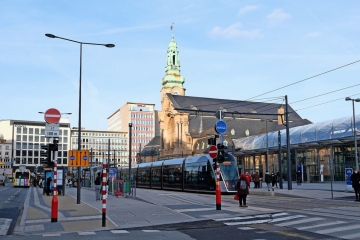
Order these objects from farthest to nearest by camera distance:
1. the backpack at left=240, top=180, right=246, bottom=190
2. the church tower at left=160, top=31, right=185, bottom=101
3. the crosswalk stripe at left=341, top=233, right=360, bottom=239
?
the church tower at left=160, top=31, right=185, bottom=101 < the backpack at left=240, top=180, right=246, bottom=190 < the crosswalk stripe at left=341, top=233, right=360, bottom=239

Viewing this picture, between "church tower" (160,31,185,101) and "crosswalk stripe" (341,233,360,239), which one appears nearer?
"crosswalk stripe" (341,233,360,239)

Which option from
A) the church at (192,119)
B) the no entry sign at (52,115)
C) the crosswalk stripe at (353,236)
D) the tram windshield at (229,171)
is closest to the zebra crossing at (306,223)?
the crosswalk stripe at (353,236)

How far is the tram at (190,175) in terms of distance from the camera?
3262 centimetres

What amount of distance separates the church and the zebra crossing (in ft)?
274

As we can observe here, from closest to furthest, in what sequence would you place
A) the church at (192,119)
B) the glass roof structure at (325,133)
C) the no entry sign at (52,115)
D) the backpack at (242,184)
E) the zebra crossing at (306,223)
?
the zebra crossing at (306,223) < the no entry sign at (52,115) < the backpack at (242,184) < the glass roof structure at (325,133) < the church at (192,119)

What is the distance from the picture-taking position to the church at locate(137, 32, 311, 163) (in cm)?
11025

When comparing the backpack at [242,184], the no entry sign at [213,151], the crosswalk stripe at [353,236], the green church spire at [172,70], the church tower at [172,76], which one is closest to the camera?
the crosswalk stripe at [353,236]

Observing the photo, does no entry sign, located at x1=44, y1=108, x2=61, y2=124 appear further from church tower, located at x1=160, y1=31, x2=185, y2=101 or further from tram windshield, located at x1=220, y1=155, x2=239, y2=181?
church tower, located at x1=160, y1=31, x2=185, y2=101

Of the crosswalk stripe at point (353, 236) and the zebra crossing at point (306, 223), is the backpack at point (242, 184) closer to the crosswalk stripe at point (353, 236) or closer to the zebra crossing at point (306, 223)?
the zebra crossing at point (306, 223)

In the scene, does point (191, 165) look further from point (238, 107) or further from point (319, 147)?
point (238, 107)

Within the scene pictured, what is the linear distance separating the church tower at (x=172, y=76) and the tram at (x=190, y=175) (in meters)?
80.7

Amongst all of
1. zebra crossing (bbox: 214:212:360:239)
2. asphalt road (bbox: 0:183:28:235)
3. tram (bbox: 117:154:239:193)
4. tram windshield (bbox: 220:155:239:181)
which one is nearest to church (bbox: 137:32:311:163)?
tram (bbox: 117:154:239:193)

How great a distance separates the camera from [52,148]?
16.0m

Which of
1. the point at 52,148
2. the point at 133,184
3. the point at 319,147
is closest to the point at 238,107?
the point at 319,147
